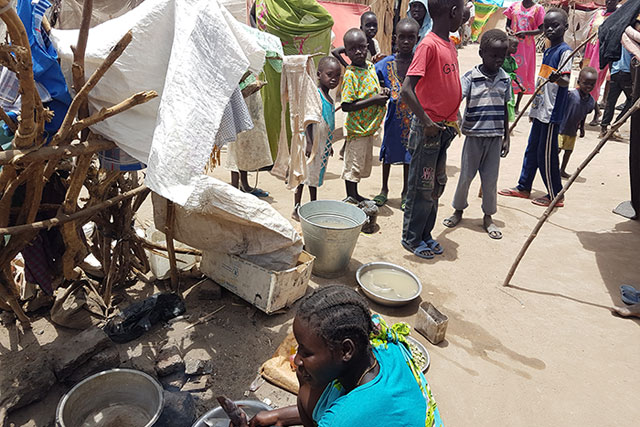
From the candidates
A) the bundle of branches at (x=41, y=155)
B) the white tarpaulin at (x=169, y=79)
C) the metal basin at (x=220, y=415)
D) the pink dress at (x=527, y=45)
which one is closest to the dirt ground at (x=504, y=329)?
the metal basin at (x=220, y=415)

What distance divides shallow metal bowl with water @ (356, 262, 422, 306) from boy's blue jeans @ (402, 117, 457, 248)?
24.1 inches

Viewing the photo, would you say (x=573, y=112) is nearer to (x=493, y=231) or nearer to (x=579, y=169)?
(x=493, y=231)

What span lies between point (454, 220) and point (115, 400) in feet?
12.5

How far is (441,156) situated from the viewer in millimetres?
3846

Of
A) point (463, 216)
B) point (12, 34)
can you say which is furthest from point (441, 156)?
point (12, 34)

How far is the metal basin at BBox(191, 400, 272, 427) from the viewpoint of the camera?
2.06 meters

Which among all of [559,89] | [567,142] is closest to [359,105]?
[559,89]

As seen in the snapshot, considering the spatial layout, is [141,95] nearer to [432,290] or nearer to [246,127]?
[246,127]

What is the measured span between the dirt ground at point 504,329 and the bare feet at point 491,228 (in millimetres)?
85

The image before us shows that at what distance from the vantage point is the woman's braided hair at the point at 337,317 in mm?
→ 1336

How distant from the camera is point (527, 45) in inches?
303

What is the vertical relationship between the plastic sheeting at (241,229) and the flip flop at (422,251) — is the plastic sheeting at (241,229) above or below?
above

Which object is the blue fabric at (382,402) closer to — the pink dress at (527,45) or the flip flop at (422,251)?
the flip flop at (422,251)

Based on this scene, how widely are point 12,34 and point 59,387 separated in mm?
1934
